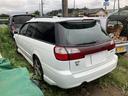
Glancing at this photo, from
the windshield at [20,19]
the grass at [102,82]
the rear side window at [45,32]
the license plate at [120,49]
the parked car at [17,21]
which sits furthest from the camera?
the windshield at [20,19]

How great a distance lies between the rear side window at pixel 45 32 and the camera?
427cm

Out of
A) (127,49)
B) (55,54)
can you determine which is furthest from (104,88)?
(127,49)

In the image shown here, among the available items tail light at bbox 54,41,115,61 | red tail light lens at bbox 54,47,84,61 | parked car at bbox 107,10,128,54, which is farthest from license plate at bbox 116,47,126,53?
red tail light lens at bbox 54,47,84,61

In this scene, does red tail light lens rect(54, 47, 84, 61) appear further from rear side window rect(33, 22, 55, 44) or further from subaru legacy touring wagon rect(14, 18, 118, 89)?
rear side window rect(33, 22, 55, 44)

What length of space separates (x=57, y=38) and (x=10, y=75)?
125cm

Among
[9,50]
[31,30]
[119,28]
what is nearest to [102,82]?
[31,30]

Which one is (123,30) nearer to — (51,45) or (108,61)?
(108,61)

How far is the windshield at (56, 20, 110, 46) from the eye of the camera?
4.06 m

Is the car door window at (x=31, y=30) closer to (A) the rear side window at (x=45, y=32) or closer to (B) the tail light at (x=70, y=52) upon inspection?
(A) the rear side window at (x=45, y=32)

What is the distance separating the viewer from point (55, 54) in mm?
3975

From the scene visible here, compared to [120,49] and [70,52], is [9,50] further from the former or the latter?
[70,52]

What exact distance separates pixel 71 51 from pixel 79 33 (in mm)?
572

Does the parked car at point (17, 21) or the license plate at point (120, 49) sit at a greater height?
the parked car at point (17, 21)

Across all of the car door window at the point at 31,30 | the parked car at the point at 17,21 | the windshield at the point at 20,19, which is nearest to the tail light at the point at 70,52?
the car door window at the point at 31,30
